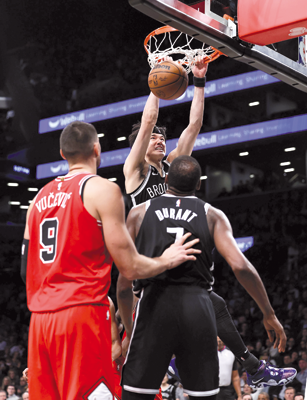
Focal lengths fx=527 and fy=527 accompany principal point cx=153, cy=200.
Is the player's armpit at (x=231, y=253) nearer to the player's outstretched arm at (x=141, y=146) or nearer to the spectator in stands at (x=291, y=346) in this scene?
the player's outstretched arm at (x=141, y=146)

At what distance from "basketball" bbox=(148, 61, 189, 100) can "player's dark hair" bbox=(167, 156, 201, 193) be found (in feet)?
4.44

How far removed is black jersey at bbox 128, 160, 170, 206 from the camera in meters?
4.68

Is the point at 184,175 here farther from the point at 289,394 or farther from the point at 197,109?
the point at 289,394

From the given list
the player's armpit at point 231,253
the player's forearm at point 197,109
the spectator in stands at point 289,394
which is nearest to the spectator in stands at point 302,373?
the spectator in stands at point 289,394

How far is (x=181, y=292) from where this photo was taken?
3.33 meters

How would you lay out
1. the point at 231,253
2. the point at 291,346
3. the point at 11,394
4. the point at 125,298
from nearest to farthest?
1. the point at 231,253
2. the point at 125,298
3. the point at 11,394
4. the point at 291,346

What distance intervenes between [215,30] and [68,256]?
2.46 m

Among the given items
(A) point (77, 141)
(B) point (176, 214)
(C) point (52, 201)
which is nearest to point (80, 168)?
(A) point (77, 141)

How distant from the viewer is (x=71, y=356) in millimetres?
2955

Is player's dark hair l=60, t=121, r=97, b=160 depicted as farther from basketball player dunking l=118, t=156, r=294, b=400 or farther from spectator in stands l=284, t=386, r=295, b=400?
spectator in stands l=284, t=386, r=295, b=400

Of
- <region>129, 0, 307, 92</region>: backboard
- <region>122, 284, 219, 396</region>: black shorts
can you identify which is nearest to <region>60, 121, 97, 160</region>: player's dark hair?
<region>122, 284, 219, 396</region>: black shorts

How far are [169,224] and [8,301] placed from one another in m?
18.8

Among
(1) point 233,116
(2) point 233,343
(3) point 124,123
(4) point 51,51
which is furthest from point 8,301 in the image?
(2) point 233,343

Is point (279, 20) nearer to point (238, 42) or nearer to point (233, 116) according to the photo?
point (238, 42)
